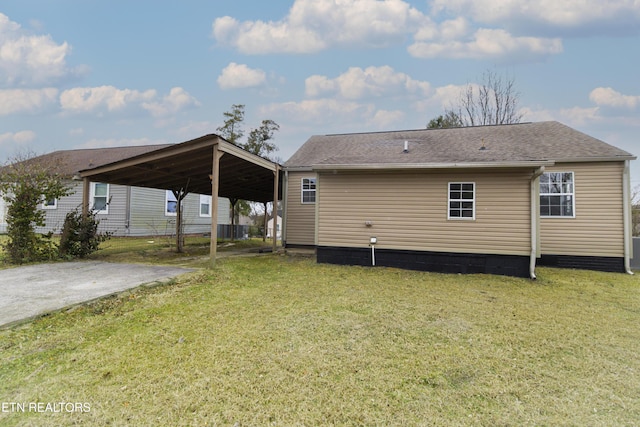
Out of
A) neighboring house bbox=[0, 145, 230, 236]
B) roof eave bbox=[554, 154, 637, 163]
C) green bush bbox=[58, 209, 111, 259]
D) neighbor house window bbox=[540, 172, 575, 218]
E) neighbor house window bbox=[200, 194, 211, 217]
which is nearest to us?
roof eave bbox=[554, 154, 637, 163]

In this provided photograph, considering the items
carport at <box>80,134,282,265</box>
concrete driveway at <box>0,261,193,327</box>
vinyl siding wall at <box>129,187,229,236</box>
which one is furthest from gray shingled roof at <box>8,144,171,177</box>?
concrete driveway at <box>0,261,193,327</box>

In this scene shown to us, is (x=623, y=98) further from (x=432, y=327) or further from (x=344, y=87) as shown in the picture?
(x=432, y=327)

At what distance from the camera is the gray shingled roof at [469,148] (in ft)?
24.9

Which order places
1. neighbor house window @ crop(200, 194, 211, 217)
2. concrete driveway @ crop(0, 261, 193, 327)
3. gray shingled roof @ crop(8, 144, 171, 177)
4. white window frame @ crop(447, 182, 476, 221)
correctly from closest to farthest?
concrete driveway @ crop(0, 261, 193, 327) < white window frame @ crop(447, 182, 476, 221) < gray shingled roof @ crop(8, 144, 171, 177) < neighbor house window @ crop(200, 194, 211, 217)

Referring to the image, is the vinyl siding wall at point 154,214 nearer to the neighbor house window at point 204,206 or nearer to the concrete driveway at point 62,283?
the neighbor house window at point 204,206

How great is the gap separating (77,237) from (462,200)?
10.2m

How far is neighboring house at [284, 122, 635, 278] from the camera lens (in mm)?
7090

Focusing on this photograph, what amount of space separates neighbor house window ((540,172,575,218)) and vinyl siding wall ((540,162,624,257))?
12 cm

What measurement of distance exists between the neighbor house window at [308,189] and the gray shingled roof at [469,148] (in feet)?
1.96

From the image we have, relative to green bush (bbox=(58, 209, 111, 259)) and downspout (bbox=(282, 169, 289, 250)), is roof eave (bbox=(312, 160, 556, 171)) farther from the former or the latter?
green bush (bbox=(58, 209, 111, 259))

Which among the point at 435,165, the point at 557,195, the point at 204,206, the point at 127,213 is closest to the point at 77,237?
the point at 127,213

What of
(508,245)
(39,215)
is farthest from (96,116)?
(508,245)

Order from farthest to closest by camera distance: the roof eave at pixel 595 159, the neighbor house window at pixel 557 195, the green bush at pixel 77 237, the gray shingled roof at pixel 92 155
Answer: the gray shingled roof at pixel 92 155 → the neighbor house window at pixel 557 195 → the green bush at pixel 77 237 → the roof eave at pixel 595 159

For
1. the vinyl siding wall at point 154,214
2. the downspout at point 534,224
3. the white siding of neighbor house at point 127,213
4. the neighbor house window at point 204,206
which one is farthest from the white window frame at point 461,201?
the neighbor house window at point 204,206
